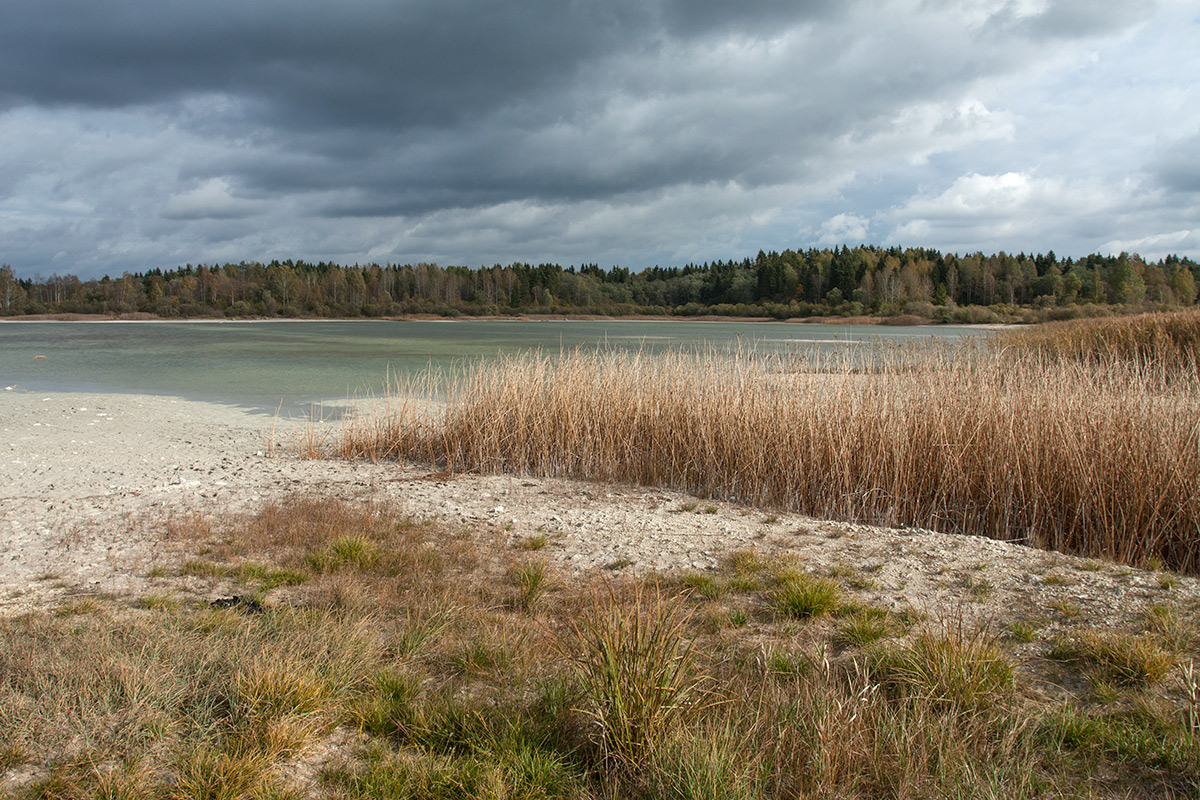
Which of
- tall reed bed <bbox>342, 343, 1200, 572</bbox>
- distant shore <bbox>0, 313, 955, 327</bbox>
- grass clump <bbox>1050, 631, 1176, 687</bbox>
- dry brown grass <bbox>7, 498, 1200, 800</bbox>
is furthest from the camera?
distant shore <bbox>0, 313, 955, 327</bbox>

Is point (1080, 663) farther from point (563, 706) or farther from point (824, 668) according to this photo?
point (563, 706)

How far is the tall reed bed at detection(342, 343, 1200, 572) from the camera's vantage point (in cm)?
707

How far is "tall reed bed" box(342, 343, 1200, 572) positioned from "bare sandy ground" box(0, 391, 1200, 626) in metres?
0.70

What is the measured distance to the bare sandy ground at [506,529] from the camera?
206 inches

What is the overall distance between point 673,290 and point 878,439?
11943 centimetres

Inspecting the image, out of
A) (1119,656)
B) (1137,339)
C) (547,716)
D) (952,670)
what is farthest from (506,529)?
(1137,339)

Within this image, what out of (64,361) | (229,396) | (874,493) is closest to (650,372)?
(874,493)

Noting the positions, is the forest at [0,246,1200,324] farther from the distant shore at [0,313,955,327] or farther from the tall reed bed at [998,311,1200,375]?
the tall reed bed at [998,311,1200,375]

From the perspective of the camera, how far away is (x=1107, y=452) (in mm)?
7199

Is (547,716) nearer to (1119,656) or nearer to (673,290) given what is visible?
(1119,656)

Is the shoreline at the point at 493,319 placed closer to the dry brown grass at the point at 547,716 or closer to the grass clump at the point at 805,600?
the grass clump at the point at 805,600

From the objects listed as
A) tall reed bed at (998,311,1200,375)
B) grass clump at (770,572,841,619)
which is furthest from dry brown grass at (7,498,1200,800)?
tall reed bed at (998,311,1200,375)

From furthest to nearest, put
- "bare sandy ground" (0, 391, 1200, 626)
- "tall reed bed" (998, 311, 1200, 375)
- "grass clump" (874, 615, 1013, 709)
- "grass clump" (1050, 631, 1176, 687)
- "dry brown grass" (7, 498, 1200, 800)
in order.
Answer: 1. "tall reed bed" (998, 311, 1200, 375)
2. "bare sandy ground" (0, 391, 1200, 626)
3. "grass clump" (1050, 631, 1176, 687)
4. "grass clump" (874, 615, 1013, 709)
5. "dry brown grass" (7, 498, 1200, 800)

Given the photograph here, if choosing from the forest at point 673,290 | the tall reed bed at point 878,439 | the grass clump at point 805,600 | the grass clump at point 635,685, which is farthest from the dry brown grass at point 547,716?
the forest at point 673,290
